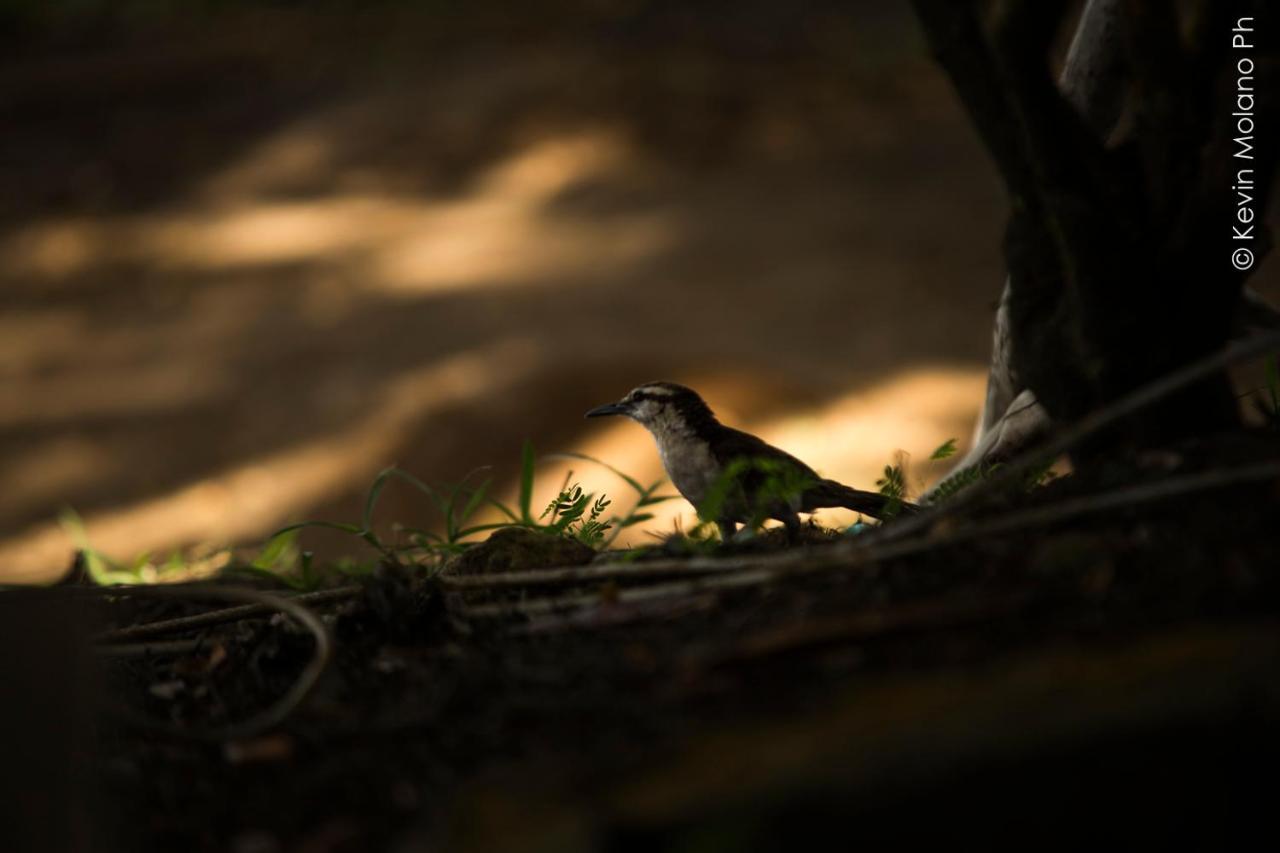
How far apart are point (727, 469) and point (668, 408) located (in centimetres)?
58

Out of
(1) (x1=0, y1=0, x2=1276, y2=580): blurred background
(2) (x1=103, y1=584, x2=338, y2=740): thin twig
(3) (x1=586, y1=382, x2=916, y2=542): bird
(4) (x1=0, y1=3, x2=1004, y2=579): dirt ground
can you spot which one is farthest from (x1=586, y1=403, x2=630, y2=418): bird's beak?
(4) (x1=0, y1=3, x2=1004, y2=579): dirt ground

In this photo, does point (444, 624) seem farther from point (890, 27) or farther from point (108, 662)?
point (890, 27)

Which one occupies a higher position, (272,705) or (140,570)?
(140,570)

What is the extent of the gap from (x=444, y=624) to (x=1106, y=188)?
1.33m

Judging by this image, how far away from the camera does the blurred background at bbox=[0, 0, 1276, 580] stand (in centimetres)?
866

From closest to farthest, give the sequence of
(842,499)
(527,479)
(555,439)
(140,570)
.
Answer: (842,499) → (527,479) → (140,570) → (555,439)

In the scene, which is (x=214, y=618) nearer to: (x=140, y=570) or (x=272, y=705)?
(x=272, y=705)

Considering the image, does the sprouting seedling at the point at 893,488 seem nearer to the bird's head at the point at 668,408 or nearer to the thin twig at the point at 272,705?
the bird's head at the point at 668,408

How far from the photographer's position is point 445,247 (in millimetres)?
11430

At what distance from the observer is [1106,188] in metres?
2.14

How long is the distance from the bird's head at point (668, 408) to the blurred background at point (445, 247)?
2365 millimetres

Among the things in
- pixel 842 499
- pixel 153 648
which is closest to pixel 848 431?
pixel 842 499

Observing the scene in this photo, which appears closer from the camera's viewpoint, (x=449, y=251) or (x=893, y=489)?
(x=893, y=489)

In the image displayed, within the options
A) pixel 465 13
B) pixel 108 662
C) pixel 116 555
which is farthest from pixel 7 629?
pixel 465 13
